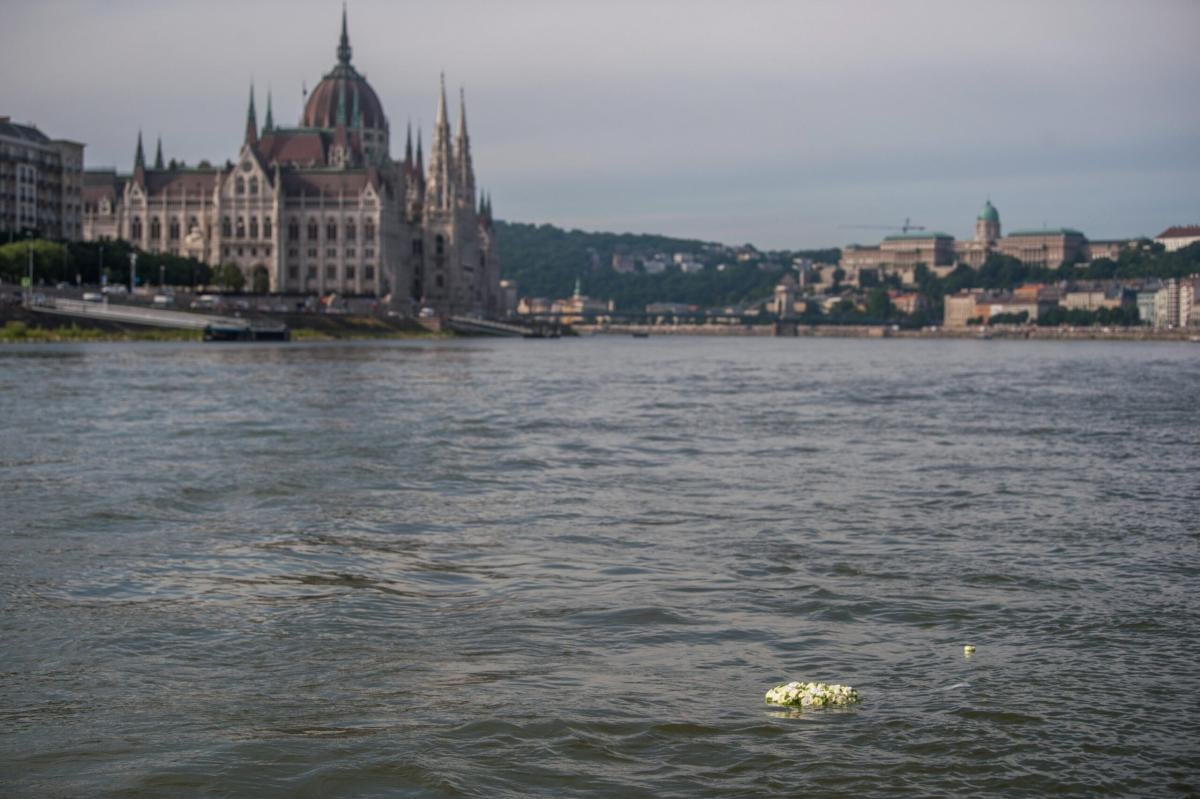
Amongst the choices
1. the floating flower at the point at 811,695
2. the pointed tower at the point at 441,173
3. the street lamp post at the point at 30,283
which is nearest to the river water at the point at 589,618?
the floating flower at the point at 811,695

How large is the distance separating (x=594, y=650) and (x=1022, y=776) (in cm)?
358

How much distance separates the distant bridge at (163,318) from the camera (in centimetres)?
9644

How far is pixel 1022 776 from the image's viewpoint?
806 centimetres

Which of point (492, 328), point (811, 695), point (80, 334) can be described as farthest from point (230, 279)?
point (811, 695)

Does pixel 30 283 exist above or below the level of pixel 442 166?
below

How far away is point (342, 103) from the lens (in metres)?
184

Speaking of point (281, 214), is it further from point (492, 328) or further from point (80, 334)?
point (80, 334)

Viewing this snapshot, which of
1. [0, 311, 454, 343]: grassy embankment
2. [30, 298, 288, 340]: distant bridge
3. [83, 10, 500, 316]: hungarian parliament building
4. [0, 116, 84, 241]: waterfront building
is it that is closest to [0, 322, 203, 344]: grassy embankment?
[0, 311, 454, 343]: grassy embankment

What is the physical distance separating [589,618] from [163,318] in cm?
9636

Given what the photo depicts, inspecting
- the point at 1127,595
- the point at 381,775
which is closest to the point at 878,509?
the point at 1127,595

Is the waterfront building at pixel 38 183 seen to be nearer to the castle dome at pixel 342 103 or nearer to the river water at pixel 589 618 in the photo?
the castle dome at pixel 342 103

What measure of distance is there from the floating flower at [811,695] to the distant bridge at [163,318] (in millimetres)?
92193

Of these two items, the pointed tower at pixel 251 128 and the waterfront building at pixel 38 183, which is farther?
the pointed tower at pixel 251 128

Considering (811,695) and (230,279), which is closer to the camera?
(811,695)
